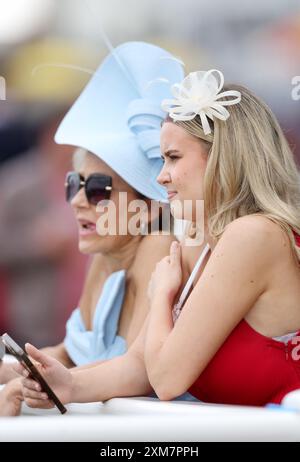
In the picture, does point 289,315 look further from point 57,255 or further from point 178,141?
point 57,255

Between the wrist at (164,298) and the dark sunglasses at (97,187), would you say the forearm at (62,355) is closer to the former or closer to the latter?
the dark sunglasses at (97,187)

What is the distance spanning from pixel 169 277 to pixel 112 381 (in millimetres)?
326

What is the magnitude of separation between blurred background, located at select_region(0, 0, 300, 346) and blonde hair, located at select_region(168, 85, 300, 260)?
289 cm

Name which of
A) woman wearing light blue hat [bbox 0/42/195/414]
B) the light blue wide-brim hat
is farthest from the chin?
the light blue wide-brim hat

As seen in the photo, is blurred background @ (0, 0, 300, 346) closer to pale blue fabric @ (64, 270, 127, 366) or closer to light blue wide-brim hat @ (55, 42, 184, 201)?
light blue wide-brim hat @ (55, 42, 184, 201)

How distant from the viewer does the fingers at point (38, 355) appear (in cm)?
208

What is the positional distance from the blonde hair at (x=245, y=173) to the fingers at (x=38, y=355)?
1.80 feet

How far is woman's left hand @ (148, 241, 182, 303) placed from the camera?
7.48 feet

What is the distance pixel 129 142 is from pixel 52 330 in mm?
2691

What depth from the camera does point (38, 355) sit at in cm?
213

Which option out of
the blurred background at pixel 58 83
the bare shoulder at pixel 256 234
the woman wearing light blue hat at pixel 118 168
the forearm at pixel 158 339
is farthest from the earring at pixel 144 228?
the blurred background at pixel 58 83

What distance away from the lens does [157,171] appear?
2920 millimetres

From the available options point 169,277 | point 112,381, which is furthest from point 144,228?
point 112,381

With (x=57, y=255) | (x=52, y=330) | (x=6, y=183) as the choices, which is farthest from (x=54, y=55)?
(x=52, y=330)
